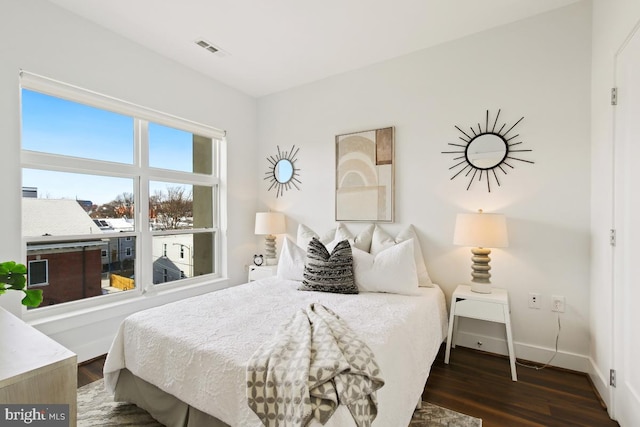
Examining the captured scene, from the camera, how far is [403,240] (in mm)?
2703

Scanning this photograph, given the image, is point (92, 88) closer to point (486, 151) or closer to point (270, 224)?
point (270, 224)

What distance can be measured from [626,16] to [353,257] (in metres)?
2.21

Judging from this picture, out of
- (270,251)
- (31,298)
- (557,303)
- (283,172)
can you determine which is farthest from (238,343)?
(283,172)

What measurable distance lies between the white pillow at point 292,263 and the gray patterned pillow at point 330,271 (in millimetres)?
144

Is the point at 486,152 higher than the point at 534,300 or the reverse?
higher

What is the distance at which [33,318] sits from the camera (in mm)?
2197

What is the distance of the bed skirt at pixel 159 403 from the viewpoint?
4.72ft

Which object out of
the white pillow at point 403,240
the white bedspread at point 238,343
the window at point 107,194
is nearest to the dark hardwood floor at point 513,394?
the white bedspread at point 238,343

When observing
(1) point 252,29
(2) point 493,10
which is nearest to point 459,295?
(2) point 493,10

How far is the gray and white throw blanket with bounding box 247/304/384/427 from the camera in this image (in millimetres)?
1074

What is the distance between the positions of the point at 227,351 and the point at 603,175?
2516mm

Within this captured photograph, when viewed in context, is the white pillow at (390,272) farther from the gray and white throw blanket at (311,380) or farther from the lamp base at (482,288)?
the gray and white throw blanket at (311,380)

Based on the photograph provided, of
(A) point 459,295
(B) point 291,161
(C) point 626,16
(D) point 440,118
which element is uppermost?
(C) point 626,16

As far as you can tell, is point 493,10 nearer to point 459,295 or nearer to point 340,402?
point 459,295
